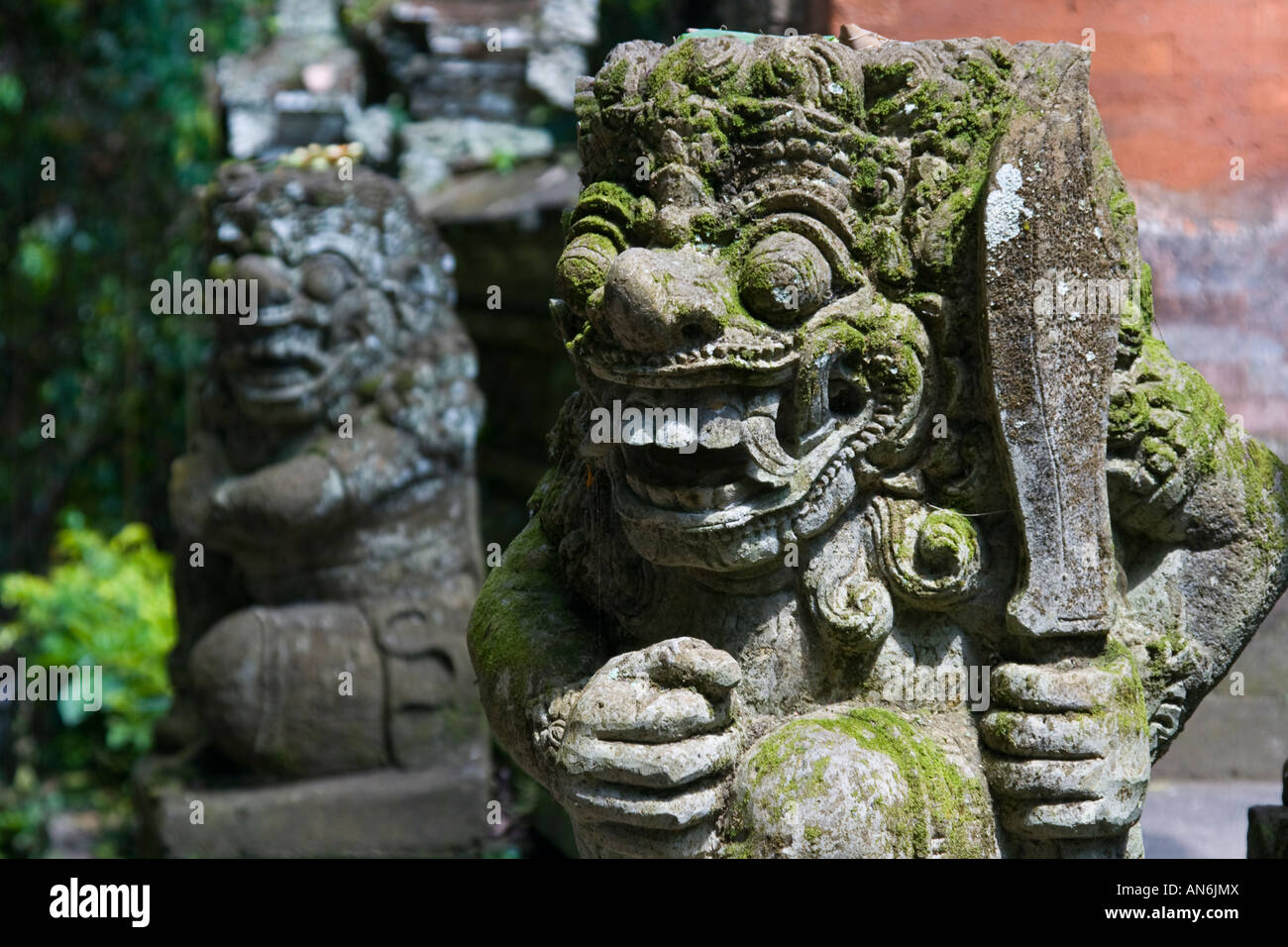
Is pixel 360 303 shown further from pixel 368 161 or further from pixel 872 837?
pixel 368 161

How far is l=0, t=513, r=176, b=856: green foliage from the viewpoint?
7.05 meters

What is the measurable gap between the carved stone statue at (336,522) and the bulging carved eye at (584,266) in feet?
8.90

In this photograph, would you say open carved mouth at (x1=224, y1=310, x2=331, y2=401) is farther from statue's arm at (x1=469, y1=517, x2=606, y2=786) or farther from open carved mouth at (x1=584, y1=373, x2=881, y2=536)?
open carved mouth at (x1=584, y1=373, x2=881, y2=536)

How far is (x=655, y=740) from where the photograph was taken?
2.28 m

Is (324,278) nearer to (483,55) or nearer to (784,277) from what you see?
(784,277)

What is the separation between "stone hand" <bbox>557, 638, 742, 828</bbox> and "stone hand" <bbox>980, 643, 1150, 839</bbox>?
1.43 feet

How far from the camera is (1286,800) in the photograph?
3.12 m

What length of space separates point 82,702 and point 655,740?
5632 millimetres

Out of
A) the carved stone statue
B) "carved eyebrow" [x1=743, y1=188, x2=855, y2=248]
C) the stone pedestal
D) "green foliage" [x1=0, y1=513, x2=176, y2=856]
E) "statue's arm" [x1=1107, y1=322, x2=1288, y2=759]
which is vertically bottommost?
"green foliage" [x1=0, y1=513, x2=176, y2=856]

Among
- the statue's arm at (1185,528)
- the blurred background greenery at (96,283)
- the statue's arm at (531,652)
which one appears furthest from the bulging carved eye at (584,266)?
the blurred background greenery at (96,283)

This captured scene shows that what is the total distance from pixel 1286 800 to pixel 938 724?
1.12 meters

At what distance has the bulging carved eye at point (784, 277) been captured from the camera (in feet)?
7.52

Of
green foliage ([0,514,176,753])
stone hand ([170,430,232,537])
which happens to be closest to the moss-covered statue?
stone hand ([170,430,232,537])

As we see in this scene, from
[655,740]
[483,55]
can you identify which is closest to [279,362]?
[655,740]
